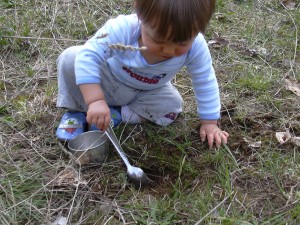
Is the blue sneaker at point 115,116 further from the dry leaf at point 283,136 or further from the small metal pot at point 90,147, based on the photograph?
the dry leaf at point 283,136

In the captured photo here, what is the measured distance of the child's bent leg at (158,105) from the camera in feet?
7.06

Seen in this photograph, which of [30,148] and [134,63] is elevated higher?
[134,63]

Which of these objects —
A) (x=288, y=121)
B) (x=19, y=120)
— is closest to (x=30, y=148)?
(x=19, y=120)

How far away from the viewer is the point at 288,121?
85.4 inches

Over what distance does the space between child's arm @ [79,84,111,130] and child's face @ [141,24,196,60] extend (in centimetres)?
27

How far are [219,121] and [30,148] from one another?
2.82ft

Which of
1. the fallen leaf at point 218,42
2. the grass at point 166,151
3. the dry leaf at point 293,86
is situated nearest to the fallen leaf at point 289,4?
the grass at point 166,151

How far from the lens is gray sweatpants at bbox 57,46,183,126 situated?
2076mm

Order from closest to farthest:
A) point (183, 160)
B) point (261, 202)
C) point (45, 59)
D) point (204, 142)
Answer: point (261, 202)
point (183, 160)
point (204, 142)
point (45, 59)

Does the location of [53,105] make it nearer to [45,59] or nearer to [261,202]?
[45,59]

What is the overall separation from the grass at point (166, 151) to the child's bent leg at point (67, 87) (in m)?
0.12

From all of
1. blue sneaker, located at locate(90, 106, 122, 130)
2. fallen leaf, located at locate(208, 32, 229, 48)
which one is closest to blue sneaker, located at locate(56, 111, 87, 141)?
blue sneaker, located at locate(90, 106, 122, 130)

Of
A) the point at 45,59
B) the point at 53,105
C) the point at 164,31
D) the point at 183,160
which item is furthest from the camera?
the point at 45,59

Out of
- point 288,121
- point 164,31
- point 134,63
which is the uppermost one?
point 164,31
